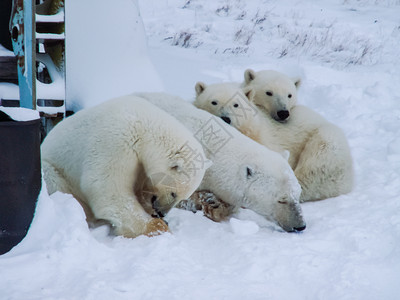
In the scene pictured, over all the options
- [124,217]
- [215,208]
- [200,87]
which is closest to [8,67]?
[200,87]

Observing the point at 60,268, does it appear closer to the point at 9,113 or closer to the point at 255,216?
the point at 9,113

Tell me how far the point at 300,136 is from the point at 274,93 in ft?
1.70

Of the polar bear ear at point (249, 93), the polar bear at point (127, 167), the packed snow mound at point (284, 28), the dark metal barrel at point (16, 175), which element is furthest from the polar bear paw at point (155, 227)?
the packed snow mound at point (284, 28)

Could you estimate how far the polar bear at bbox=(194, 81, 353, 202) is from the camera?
178 inches

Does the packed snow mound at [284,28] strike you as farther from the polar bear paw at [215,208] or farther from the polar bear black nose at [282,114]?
the polar bear paw at [215,208]

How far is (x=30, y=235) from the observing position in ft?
8.43

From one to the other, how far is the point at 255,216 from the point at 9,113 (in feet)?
7.07

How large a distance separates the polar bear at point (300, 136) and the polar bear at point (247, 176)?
627 millimetres

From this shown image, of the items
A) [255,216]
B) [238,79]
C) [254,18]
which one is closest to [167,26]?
[254,18]

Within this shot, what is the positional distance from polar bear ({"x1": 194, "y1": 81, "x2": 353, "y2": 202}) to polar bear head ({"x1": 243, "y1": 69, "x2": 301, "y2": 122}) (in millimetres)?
32

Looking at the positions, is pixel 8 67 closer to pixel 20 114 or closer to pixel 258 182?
pixel 20 114

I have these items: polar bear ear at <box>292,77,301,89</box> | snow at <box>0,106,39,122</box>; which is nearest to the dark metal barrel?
snow at <box>0,106,39,122</box>

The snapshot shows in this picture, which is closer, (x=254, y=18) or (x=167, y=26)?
(x=167, y=26)

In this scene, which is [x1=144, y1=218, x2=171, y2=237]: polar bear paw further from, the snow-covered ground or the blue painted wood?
the blue painted wood
